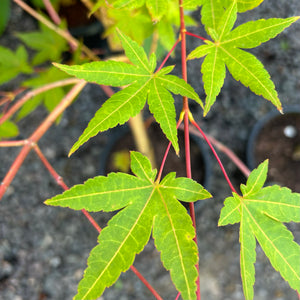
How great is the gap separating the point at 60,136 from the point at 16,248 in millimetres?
560

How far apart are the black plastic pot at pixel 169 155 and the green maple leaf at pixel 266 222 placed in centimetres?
70

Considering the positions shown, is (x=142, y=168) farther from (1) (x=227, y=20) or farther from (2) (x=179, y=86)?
→ (1) (x=227, y=20)

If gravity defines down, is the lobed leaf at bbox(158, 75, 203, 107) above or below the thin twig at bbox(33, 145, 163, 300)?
above

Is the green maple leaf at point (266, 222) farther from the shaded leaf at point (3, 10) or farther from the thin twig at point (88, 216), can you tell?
the shaded leaf at point (3, 10)

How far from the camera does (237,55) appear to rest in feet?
2.03

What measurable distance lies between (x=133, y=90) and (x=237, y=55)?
0.68ft

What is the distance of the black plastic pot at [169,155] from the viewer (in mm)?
1351

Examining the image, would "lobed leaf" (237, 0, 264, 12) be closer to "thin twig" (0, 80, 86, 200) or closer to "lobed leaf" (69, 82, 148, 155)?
"lobed leaf" (69, 82, 148, 155)

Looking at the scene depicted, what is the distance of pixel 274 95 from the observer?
571mm

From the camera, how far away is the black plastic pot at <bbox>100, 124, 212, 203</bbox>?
135cm

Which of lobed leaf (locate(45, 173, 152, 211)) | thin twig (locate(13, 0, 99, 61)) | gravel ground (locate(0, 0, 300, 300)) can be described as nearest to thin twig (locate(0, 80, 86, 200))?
lobed leaf (locate(45, 173, 152, 211))

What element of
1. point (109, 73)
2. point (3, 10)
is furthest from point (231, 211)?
point (3, 10)

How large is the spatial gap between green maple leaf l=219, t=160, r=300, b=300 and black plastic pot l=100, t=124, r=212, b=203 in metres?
0.70

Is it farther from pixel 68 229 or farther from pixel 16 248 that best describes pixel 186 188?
pixel 16 248
